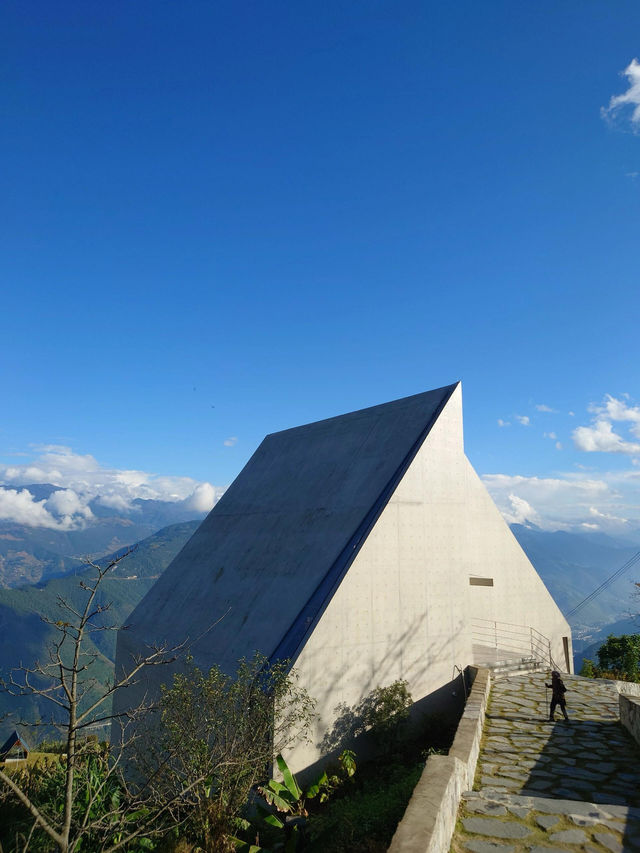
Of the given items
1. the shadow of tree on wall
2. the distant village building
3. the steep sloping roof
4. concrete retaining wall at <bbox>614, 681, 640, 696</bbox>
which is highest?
the steep sloping roof

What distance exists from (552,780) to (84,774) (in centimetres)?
650

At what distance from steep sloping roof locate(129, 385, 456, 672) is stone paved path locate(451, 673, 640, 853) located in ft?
13.7

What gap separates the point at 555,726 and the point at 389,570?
415 cm

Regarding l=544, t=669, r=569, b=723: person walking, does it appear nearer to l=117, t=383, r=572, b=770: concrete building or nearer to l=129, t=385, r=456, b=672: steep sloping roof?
l=117, t=383, r=572, b=770: concrete building

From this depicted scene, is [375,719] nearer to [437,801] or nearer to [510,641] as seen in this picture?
[510,641]

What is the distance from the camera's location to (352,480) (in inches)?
551

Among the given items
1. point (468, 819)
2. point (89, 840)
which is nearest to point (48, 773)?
point (89, 840)

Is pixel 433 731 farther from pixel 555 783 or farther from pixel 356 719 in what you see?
pixel 555 783

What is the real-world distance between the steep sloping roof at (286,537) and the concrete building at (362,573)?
4cm

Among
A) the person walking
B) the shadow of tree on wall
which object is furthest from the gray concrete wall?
the person walking

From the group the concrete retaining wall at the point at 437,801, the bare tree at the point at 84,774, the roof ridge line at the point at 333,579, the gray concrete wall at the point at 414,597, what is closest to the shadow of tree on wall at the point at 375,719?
the gray concrete wall at the point at 414,597

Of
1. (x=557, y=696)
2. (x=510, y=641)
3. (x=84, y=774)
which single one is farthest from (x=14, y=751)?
(x=557, y=696)

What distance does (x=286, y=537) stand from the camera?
14.1 meters

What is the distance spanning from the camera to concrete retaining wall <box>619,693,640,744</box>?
28.6 feet
